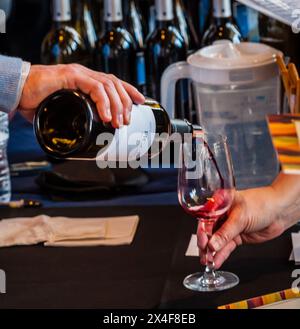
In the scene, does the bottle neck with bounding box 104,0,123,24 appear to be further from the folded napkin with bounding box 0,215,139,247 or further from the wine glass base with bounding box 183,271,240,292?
the wine glass base with bounding box 183,271,240,292

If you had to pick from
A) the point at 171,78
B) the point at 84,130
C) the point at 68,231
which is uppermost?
the point at 84,130

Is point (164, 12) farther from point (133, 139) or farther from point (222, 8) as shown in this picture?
point (133, 139)

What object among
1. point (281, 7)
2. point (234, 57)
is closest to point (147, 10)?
point (234, 57)

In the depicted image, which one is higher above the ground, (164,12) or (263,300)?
(164,12)

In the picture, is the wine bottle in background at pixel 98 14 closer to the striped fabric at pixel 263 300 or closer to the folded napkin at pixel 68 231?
the folded napkin at pixel 68 231

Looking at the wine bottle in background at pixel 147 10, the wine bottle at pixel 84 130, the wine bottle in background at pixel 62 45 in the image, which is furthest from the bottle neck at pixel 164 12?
the wine bottle at pixel 84 130

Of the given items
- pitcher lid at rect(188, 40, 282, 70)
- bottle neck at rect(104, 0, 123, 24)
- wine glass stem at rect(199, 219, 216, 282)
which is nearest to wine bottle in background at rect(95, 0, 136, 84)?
bottle neck at rect(104, 0, 123, 24)

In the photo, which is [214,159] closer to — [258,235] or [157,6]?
[258,235]

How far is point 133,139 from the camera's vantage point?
45.8 inches

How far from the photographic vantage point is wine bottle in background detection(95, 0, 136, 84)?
6.79 feet

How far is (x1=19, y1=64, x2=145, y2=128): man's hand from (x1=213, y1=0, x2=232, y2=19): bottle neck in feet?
2.74

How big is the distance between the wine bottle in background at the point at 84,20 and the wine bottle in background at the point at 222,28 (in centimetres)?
34

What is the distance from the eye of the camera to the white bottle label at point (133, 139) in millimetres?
1128

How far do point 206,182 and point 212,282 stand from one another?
15 centimetres
